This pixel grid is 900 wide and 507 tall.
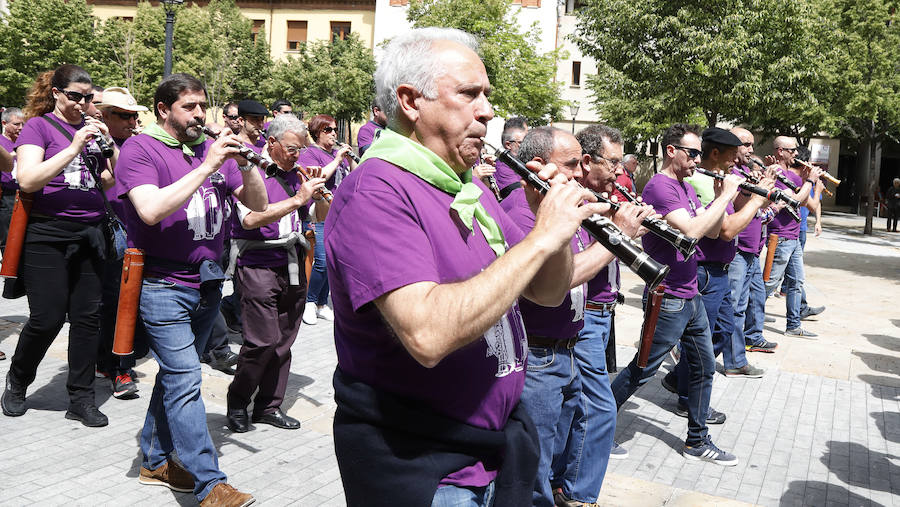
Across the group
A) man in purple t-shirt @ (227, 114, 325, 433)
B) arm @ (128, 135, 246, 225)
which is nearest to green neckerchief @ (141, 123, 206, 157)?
arm @ (128, 135, 246, 225)

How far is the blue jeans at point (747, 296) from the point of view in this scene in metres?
7.08

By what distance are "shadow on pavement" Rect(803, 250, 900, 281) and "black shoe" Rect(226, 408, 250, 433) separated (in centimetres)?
1430

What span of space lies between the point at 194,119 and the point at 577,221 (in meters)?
2.81

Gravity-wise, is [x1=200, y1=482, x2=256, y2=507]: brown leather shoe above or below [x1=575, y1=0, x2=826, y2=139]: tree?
below

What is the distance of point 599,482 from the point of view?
418 cm

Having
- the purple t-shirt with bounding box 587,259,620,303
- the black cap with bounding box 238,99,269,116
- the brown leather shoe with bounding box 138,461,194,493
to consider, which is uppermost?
the black cap with bounding box 238,99,269,116

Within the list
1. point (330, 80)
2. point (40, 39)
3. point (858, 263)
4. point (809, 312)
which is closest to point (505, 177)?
point (809, 312)

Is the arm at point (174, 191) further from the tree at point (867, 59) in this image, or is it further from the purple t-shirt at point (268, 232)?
the tree at point (867, 59)

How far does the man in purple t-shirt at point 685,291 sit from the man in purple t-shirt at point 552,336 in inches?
50.9

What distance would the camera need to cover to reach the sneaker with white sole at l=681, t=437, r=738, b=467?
5.12m

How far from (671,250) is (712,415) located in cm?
182

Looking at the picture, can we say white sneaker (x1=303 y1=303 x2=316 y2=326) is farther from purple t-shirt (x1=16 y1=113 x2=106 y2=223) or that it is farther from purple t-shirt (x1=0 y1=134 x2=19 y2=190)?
purple t-shirt (x1=16 y1=113 x2=106 y2=223)

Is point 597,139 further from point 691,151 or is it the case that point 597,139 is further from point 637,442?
point 637,442

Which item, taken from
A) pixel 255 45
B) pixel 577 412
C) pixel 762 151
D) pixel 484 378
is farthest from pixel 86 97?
pixel 762 151
